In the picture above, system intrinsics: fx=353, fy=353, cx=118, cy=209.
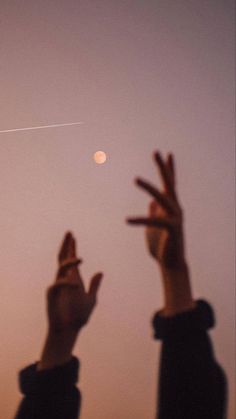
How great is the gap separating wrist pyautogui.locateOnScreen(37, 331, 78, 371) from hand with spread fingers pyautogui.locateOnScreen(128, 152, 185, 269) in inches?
5.8

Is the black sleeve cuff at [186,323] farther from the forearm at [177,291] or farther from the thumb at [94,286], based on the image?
the thumb at [94,286]

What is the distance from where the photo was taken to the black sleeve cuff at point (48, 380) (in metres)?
0.39

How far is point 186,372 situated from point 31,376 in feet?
0.60

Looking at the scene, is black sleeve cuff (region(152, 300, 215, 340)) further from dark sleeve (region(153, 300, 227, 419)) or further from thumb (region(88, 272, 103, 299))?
thumb (region(88, 272, 103, 299))

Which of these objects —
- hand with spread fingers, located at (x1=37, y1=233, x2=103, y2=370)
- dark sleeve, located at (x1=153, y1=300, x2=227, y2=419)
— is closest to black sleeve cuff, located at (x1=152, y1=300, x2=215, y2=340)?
dark sleeve, located at (x1=153, y1=300, x2=227, y2=419)

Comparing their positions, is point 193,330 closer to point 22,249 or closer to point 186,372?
point 186,372

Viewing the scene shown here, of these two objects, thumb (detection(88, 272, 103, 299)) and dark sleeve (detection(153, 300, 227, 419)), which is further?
thumb (detection(88, 272, 103, 299))

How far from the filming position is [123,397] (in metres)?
0.86

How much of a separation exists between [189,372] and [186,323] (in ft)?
0.14

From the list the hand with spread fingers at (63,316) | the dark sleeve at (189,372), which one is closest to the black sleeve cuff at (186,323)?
the dark sleeve at (189,372)

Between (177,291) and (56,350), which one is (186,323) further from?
(56,350)

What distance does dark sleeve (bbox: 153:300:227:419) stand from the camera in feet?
1.05

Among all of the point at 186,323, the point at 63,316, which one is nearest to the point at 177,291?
the point at 186,323

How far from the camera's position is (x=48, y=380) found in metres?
0.39
